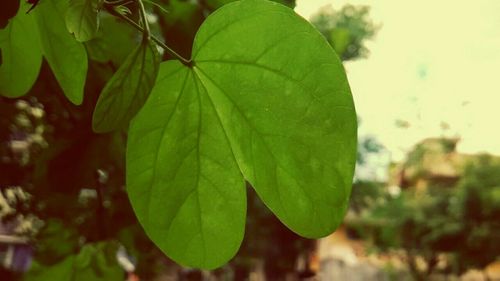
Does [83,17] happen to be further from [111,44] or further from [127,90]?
[111,44]

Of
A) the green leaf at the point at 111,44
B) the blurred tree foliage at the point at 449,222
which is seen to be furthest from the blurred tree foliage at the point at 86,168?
the blurred tree foliage at the point at 449,222

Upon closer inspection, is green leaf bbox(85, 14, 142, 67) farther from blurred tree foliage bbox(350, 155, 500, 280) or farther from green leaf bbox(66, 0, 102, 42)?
blurred tree foliage bbox(350, 155, 500, 280)

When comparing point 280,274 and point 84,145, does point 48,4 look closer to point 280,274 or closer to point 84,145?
point 84,145

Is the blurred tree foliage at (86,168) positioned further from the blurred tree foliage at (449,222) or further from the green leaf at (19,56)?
the blurred tree foliage at (449,222)

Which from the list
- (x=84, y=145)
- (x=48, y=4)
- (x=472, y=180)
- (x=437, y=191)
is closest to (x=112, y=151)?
(x=84, y=145)

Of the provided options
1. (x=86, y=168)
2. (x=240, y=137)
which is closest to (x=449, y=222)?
(x=86, y=168)

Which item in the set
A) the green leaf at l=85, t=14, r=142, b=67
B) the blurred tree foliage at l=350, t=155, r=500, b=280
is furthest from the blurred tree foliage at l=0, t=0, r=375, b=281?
the blurred tree foliage at l=350, t=155, r=500, b=280
